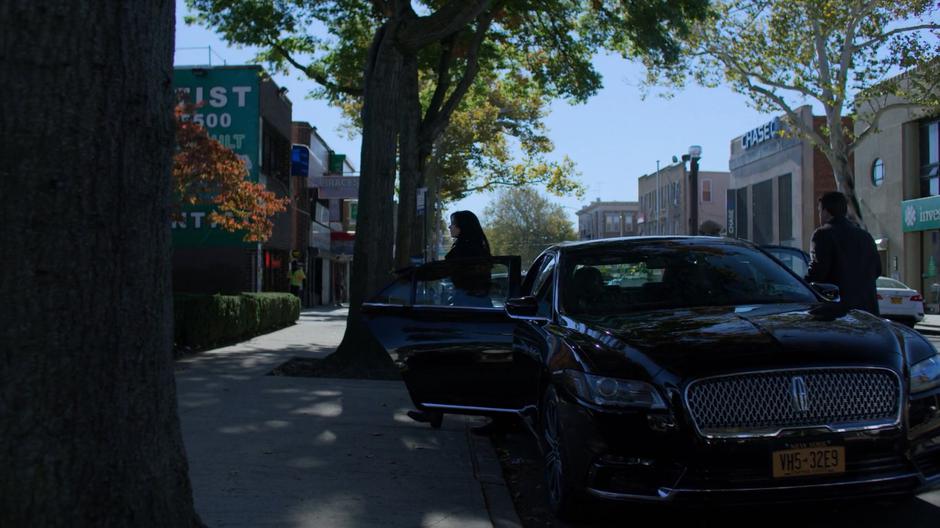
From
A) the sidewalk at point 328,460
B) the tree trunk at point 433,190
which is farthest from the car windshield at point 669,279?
the tree trunk at point 433,190

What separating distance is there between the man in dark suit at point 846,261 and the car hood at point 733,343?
2346 mm

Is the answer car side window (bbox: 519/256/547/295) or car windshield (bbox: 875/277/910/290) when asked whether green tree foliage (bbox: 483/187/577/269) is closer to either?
car windshield (bbox: 875/277/910/290)

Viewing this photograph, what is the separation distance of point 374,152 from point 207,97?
15656 millimetres

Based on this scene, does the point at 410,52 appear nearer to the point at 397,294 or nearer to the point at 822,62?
the point at 397,294

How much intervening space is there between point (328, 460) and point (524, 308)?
5.57 feet

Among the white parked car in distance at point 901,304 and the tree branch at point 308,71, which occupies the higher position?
the tree branch at point 308,71

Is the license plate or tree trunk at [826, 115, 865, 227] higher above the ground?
tree trunk at [826, 115, 865, 227]

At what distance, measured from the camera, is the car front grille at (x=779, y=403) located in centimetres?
414

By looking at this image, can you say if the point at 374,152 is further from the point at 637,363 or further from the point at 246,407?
the point at 637,363

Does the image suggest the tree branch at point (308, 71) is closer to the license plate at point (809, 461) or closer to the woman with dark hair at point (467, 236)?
the woman with dark hair at point (467, 236)

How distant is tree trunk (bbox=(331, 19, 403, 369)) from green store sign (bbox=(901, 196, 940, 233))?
25874mm

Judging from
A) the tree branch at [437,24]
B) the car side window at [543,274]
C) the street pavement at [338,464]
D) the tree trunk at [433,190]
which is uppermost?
the tree trunk at [433,190]

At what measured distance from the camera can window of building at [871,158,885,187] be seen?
3590 cm

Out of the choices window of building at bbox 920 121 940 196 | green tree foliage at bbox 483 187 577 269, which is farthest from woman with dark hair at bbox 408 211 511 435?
green tree foliage at bbox 483 187 577 269
